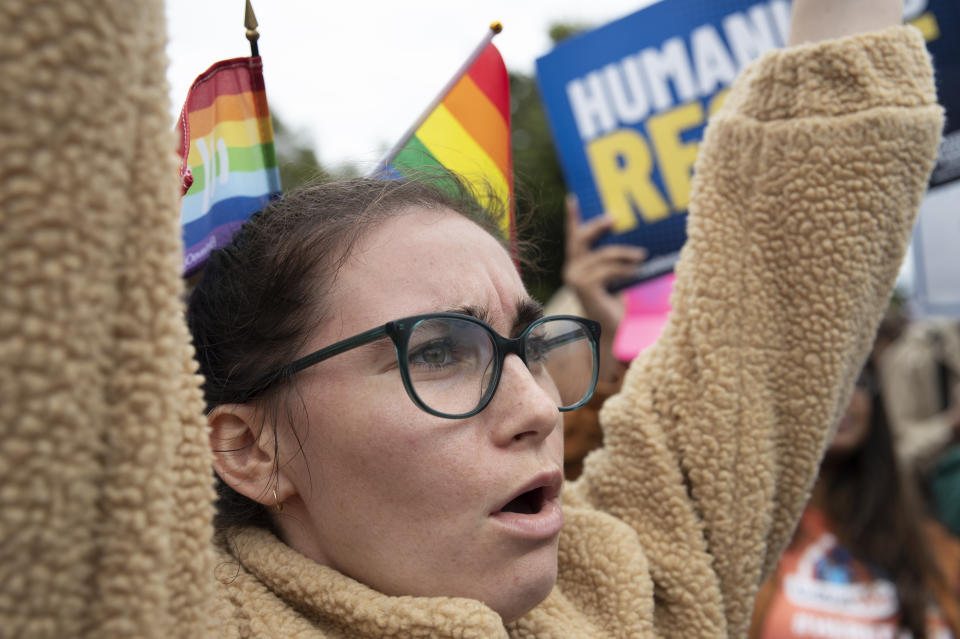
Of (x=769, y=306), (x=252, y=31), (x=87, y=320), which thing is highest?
(x=252, y=31)

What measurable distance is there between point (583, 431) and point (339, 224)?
1220 mm

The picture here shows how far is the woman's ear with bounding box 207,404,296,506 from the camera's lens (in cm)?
114

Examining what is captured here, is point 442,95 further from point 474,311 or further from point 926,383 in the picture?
point 926,383

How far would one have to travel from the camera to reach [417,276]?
1.12 m

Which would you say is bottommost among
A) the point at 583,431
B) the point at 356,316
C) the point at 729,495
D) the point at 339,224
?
the point at 583,431

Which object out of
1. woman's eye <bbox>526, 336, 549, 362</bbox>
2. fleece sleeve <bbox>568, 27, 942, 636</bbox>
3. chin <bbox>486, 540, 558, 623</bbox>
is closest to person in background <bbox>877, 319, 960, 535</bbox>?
fleece sleeve <bbox>568, 27, 942, 636</bbox>

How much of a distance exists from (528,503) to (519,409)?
0.17 metres

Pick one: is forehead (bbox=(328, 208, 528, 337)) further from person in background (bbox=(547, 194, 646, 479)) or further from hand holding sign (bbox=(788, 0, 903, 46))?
person in background (bbox=(547, 194, 646, 479))

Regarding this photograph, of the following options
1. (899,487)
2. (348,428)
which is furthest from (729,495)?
(899,487)

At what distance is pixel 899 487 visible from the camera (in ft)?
9.59

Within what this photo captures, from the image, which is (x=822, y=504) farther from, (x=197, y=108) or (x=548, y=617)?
(x=197, y=108)

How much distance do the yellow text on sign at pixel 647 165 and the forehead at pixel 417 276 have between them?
5.39 ft

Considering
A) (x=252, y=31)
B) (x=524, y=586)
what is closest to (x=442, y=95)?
(x=252, y=31)

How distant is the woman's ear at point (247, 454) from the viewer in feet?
3.75
